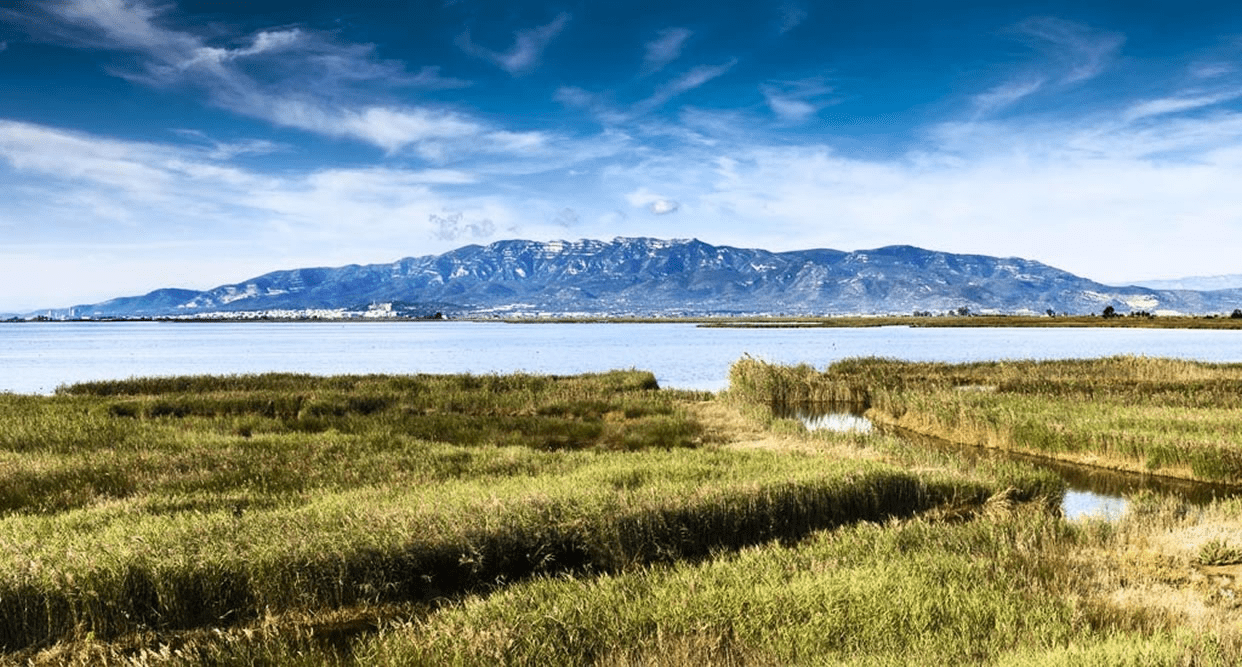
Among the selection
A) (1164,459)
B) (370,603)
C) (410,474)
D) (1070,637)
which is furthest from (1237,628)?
(1164,459)

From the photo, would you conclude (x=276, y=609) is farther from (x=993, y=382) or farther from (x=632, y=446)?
(x=993, y=382)

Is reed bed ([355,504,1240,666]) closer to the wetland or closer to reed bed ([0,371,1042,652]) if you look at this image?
the wetland

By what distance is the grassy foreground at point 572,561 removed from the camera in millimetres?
9758

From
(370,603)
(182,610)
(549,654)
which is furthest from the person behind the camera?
(370,603)

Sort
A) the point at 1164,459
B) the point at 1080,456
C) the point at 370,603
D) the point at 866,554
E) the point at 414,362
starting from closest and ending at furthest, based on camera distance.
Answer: the point at 370,603, the point at 866,554, the point at 1164,459, the point at 1080,456, the point at 414,362

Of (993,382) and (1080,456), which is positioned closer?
(1080,456)

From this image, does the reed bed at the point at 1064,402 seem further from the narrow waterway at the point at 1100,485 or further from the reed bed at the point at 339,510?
the reed bed at the point at 339,510

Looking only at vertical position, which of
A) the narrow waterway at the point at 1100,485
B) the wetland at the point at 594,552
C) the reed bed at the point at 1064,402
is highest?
the wetland at the point at 594,552

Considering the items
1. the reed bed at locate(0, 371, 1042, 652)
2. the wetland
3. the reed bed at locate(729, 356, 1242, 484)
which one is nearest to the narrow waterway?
the wetland

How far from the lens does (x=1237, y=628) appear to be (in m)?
9.88

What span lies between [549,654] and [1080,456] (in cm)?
2662

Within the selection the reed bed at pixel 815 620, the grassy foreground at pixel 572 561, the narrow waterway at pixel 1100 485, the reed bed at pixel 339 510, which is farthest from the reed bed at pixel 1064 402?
the reed bed at pixel 815 620

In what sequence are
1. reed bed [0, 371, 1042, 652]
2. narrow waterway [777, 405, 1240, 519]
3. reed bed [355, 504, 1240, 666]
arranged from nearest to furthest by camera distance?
reed bed [355, 504, 1240, 666]
reed bed [0, 371, 1042, 652]
narrow waterway [777, 405, 1240, 519]

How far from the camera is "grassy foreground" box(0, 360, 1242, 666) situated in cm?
976
